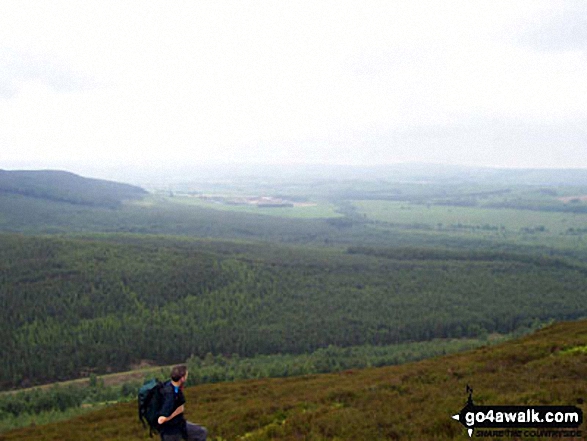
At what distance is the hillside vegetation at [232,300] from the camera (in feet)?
293

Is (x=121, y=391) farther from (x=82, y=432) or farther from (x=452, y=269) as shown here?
(x=452, y=269)

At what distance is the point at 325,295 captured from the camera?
12450 centimetres

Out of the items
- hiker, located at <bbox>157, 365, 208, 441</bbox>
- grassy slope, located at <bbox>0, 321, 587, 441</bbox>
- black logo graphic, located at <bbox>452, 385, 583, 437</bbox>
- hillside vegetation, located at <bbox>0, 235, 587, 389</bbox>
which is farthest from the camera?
hillside vegetation, located at <bbox>0, 235, 587, 389</bbox>

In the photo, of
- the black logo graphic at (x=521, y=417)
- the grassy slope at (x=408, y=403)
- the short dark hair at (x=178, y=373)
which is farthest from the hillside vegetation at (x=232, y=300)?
the short dark hair at (x=178, y=373)

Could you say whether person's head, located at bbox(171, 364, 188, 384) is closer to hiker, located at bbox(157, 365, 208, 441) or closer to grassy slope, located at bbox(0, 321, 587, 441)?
hiker, located at bbox(157, 365, 208, 441)

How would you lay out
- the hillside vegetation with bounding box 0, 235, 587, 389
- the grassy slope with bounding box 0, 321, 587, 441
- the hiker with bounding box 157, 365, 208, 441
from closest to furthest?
1. the hiker with bounding box 157, 365, 208, 441
2. the grassy slope with bounding box 0, 321, 587, 441
3. the hillside vegetation with bounding box 0, 235, 587, 389

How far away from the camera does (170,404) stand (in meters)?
13.1

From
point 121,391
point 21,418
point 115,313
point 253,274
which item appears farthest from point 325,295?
point 21,418

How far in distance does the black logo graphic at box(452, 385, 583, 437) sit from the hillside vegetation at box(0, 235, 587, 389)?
258ft

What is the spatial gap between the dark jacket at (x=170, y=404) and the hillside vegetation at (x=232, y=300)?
78.0 meters

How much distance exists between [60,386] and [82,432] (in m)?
44.4

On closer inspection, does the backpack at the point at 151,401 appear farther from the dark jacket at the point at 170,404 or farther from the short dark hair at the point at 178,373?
the short dark hair at the point at 178,373

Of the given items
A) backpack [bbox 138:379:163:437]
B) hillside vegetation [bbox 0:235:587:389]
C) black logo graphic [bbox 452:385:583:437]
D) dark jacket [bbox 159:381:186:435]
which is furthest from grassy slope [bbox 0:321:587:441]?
hillside vegetation [bbox 0:235:587:389]

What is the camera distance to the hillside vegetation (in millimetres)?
89250
